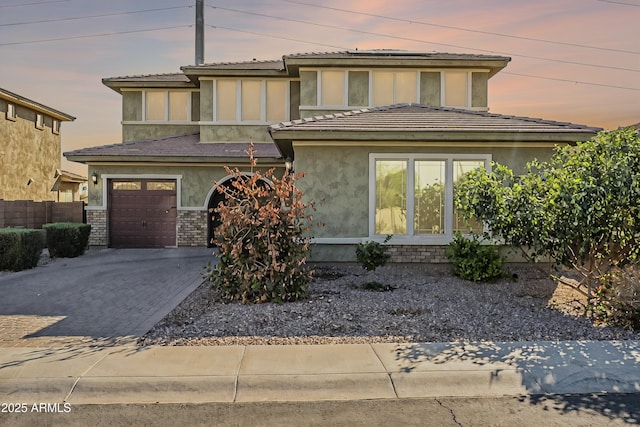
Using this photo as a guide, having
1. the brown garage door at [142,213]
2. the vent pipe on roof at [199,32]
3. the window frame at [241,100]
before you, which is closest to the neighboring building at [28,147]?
the vent pipe on roof at [199,32]

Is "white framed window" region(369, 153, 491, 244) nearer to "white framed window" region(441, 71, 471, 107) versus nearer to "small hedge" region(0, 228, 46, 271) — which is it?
"white framed window" region(441, 71, 471, 107)

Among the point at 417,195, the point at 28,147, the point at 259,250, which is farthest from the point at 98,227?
the point at 28,147

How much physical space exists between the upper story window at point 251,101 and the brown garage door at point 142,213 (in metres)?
3.82

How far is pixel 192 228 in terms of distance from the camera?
19406mm

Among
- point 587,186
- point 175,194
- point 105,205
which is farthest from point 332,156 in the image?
point 105,205

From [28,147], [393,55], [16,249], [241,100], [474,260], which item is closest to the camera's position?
[474,260]

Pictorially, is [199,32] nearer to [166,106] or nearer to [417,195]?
[166,106]

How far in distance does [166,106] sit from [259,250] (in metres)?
15.4

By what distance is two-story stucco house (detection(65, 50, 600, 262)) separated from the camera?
40.6 ft

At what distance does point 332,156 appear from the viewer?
40.7ft

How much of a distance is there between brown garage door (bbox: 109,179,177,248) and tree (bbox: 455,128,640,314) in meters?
13.0

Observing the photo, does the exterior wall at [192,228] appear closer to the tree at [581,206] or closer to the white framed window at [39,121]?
the tree at [581,206]

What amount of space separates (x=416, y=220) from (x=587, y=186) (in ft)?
17.7

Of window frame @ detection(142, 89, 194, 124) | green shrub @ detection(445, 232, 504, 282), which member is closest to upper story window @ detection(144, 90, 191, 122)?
window frame @ detection(142, 89, 194, 124)
